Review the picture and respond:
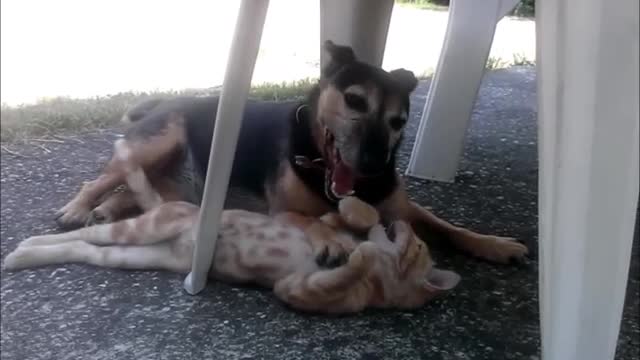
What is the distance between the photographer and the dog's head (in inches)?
34.4

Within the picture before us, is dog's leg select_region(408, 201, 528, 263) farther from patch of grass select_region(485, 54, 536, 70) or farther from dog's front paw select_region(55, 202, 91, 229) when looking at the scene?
dog's front paw select_region(55, 202, 91, 229)

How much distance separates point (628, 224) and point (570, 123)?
0.08 m

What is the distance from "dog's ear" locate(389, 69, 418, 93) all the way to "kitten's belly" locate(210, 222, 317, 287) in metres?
0.19

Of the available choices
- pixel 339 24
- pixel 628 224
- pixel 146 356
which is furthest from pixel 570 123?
pixel 146 356

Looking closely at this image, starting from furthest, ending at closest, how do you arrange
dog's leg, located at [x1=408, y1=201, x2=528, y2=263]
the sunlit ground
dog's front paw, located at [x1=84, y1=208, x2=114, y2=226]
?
dog's leg, located at [x1=408, y1=201, x2=528, y2=263]
dog's front paw, located at [x1=84, y1=208, x2=114, y2=226]
the sunlit ground

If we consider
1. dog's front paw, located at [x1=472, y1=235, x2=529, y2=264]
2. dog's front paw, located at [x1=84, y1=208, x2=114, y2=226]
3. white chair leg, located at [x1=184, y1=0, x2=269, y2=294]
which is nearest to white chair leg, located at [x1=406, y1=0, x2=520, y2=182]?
dog's front paw, located at [x1=472, y1=235, x2=529, y2=264]

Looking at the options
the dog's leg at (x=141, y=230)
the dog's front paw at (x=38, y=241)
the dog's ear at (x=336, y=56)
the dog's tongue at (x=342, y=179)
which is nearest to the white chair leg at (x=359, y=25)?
the dog's ear at (x=336, y=56)

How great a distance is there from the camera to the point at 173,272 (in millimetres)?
938

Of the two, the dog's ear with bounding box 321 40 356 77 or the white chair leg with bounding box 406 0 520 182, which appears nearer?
the dog's ear with bounding box 321 40 356 77

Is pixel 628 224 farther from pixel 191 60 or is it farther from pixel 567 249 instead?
pixel 191 60

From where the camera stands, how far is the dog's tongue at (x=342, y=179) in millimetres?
891

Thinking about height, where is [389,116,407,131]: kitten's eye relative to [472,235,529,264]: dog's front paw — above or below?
above

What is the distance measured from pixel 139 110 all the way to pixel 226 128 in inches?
4.5

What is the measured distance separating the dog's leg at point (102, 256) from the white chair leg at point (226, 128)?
0.08ft
